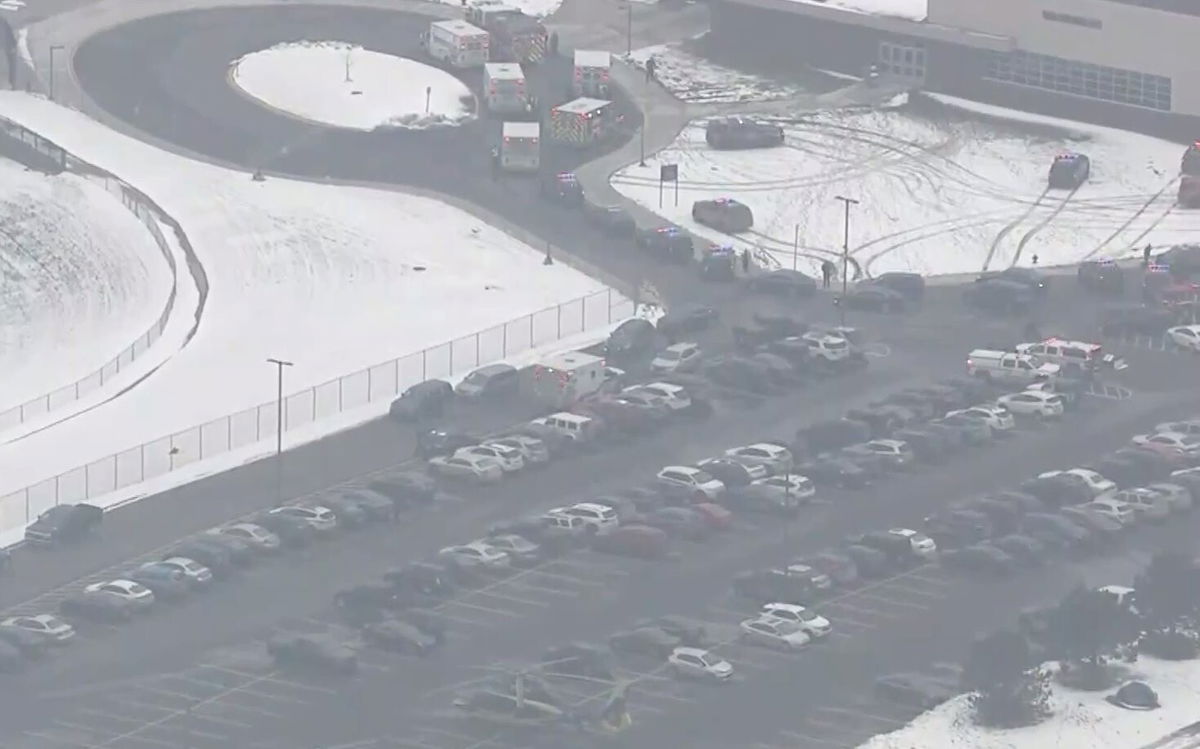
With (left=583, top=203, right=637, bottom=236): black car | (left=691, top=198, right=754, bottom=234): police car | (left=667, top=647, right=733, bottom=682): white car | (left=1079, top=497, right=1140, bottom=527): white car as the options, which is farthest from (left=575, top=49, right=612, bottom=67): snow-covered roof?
(left=667, top=647, right=733, bottom=682): white car

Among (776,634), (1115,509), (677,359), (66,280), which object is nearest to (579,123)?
(66,280)

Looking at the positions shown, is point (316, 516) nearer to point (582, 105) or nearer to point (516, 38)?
point (582, 105)

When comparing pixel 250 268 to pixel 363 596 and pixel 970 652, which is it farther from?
pixel 970 652

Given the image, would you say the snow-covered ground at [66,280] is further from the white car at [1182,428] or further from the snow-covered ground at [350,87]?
the white car at [1182,428]

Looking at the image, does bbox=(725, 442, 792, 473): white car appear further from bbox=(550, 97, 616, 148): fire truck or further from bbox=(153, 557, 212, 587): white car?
bbox=(550, 97, 616, 148): fire truck

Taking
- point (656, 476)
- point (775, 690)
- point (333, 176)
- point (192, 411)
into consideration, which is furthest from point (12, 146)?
point (775, 690)
